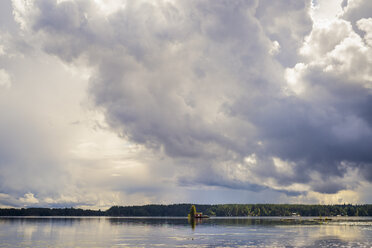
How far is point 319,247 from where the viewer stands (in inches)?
3049

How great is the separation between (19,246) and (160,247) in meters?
28.9

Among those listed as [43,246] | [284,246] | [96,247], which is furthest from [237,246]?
[43,246]

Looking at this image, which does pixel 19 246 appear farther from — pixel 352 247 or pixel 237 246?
pixel 352 247

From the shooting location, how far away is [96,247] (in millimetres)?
76250

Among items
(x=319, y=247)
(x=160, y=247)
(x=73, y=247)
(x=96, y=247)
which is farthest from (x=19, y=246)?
(x=319, y=247)

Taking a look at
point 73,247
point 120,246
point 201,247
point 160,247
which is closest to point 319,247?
point 201,247

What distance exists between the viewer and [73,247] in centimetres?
7594

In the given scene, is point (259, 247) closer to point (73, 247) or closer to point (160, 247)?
point (160, 247)

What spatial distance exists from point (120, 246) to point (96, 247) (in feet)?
16.3

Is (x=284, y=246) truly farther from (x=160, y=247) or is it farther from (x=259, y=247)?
(x=160, y=247)

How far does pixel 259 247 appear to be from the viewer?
76.7 meters

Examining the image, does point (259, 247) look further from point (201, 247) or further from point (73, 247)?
point (73, 247)

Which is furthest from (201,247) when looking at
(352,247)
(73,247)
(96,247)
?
(352,247)

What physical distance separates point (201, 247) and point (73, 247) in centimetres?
2682
